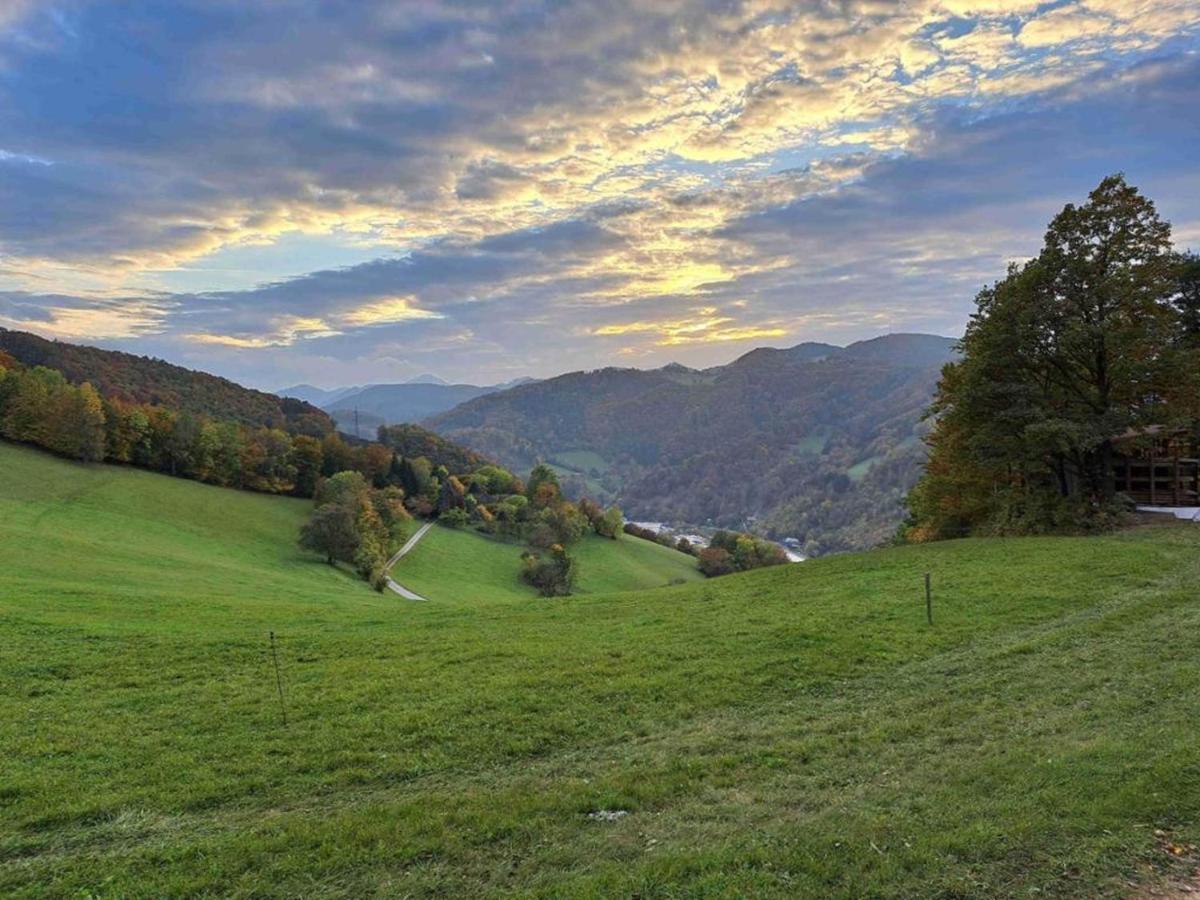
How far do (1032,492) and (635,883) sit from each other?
1235 inches

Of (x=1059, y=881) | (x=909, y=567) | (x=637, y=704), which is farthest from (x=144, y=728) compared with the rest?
(x=909, y=567)

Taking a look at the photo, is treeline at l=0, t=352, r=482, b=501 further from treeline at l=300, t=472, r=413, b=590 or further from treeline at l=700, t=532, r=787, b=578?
treeline at l=700, t=532, r=787, b=578

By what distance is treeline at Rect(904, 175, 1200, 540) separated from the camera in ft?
90.6

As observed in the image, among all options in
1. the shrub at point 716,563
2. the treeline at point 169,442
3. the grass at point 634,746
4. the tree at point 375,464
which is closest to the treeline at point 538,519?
the treeline at point 169,442

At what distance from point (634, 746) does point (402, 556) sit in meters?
64.0

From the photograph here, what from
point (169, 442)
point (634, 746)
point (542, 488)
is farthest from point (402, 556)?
point (634, 746)

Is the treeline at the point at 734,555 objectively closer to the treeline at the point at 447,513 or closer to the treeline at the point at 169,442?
the treeline at the point at 447,513

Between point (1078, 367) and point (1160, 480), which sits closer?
point (1078, 367)

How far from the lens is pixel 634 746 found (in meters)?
9.95

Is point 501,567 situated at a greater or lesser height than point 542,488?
lesser

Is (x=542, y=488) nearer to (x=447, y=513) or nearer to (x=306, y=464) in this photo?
(x=447, y=513)

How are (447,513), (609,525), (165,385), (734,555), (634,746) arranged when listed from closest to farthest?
1. (634,746)
2. (447,513)
3. (609,525)
4. (734,555)
5. (165,385)

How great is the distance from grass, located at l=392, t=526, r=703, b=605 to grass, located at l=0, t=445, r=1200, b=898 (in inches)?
1470

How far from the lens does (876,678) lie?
1248cm
